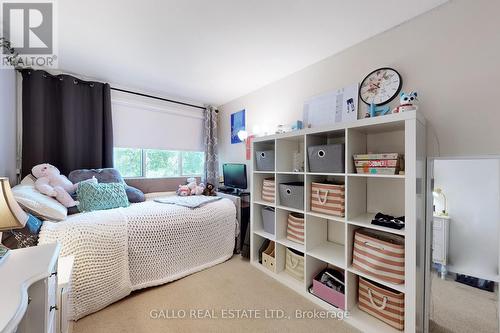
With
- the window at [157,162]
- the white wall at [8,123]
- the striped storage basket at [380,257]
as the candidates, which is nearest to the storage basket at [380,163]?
the striped storage basket at [380,257]

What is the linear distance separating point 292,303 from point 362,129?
156 cm

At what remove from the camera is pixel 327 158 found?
1755 mm

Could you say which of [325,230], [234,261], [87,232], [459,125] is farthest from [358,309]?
[87,232]

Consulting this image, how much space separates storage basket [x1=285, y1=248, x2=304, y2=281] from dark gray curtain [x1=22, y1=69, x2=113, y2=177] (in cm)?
255

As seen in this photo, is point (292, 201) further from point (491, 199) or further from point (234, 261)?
point (491, 199)

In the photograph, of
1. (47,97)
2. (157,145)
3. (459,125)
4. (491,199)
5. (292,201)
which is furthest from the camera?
(157,145)

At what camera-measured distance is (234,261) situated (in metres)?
2.50

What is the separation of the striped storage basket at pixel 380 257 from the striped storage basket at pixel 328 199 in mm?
229

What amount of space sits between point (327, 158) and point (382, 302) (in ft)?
3.63

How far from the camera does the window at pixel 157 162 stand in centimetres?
311

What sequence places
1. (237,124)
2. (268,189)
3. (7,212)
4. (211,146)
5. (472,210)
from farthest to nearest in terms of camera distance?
(211,146) < (237,124) < (268,189) < (472,210) < (7,212)

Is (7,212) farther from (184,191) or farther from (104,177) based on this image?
(184,191)

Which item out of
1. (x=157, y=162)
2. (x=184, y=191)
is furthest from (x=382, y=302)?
(x=157, y=162)

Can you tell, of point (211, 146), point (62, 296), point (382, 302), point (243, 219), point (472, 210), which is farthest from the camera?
point (211, 146)
